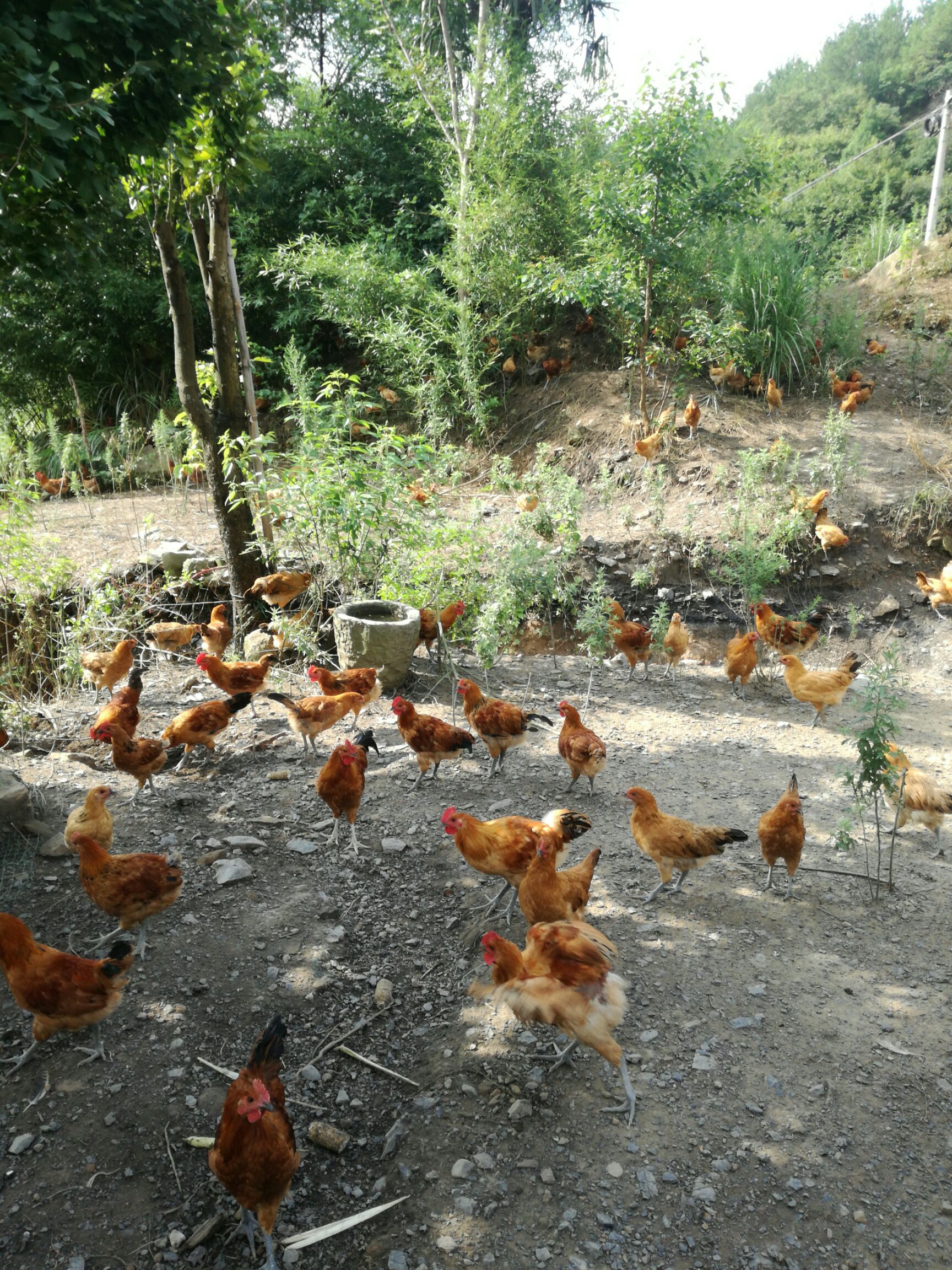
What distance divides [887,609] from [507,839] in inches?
263

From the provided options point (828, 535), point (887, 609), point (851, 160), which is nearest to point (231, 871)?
point (828, 535)

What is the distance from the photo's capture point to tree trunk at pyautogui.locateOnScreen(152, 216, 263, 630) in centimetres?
681

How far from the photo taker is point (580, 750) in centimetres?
505

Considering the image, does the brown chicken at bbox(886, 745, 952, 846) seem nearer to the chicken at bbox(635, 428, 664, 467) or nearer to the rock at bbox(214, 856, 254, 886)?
the rock at bbox(214, 856, 254, 886)

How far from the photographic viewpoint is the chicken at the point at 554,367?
44.0 ft

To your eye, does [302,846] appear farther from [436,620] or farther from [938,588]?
[938,588]

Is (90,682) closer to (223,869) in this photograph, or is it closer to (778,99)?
(223,869)

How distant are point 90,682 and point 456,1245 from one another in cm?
573

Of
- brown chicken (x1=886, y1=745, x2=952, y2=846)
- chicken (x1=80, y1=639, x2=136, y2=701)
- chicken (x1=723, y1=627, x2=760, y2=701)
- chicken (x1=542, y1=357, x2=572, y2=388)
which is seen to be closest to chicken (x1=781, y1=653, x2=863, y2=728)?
chicken (x1=723, y1=627, x2=760, y2=701)

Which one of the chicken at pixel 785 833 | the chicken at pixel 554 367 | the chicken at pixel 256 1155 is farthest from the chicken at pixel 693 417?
the chicken at pixel 256 1155

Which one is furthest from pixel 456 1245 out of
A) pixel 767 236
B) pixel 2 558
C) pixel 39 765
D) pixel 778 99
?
pixel 778 99

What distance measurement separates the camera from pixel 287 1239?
255 cm

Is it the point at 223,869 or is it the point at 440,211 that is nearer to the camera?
the point at 223,869

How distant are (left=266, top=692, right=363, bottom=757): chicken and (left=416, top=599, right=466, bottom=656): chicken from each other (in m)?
1.49
